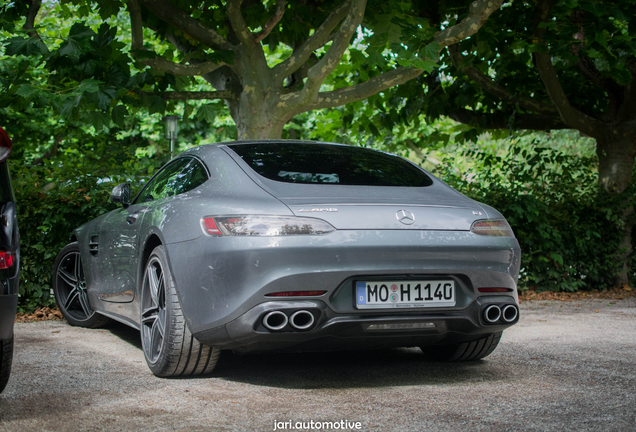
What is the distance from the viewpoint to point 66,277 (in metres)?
6.55

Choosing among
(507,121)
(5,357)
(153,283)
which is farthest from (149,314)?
(507,121)

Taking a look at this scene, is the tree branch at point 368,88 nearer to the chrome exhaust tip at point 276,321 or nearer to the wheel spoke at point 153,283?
the wheel spoke at point 153,283

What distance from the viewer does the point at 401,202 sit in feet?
12.6

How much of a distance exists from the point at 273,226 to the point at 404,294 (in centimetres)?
80

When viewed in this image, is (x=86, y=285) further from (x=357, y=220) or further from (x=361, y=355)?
(x=357, y=220)

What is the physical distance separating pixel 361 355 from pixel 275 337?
1.46m

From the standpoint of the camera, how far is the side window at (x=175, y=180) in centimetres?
439

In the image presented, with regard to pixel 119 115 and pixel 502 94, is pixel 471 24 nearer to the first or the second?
pixel 502 94

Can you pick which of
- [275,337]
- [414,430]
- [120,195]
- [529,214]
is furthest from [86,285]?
[529,214]

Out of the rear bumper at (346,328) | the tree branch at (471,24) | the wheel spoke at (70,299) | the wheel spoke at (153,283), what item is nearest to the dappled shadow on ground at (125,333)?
the wheel spoke at (70,299)

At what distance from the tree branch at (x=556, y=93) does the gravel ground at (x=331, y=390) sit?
573 centimetres

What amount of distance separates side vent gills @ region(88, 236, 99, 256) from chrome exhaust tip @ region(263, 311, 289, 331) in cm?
268

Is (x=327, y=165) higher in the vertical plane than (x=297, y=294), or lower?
higher

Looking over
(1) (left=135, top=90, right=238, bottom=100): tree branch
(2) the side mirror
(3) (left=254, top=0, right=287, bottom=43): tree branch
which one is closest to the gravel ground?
(2) the side mirror
